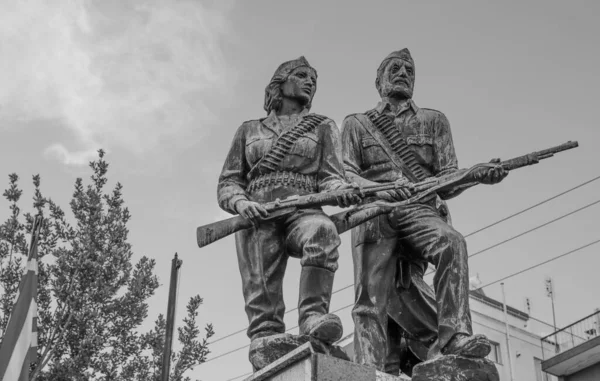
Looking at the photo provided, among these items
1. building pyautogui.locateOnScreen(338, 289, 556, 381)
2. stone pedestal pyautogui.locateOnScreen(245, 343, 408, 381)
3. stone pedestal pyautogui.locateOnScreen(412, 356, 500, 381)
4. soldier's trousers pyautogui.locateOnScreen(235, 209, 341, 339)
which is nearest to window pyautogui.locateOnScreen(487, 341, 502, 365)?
building pyautogui.locateOnScreen(338, 289, 556, 381)

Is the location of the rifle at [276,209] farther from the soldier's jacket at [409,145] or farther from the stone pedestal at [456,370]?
the stone pedestal at [456,370]

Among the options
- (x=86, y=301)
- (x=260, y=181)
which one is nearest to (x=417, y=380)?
(x=260, y=181)

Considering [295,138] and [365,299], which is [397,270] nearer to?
[365,299]

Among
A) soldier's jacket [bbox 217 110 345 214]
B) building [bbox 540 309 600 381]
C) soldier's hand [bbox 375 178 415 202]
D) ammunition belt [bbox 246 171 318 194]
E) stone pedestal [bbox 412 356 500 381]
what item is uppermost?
building [bbox 540 309 600 381]

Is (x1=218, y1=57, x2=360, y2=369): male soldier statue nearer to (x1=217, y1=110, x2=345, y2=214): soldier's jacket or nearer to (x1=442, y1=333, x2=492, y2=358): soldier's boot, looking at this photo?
(x1=217, y1=110, x2=345, y2=214): soldier's jacket

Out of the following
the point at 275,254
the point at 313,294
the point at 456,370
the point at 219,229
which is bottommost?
the point at 456,370

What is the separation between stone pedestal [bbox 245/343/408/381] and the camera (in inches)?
298

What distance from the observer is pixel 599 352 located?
28281mm

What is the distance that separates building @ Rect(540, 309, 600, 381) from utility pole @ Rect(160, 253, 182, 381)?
14.7m

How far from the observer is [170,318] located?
16.1 m

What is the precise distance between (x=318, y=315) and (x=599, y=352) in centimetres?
2181

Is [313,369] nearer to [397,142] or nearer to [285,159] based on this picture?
[285,159]

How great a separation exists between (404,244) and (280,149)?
1.51 m

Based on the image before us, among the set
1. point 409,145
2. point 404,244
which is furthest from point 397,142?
point 404,244
